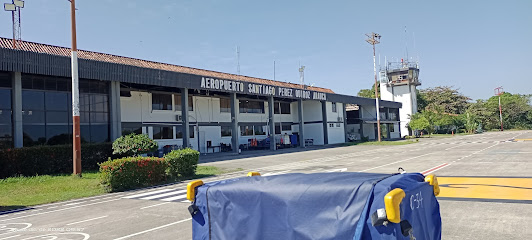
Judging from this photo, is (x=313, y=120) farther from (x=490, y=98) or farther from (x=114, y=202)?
(x=490, y=98)

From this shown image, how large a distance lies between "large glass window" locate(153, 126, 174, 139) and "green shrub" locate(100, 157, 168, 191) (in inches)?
666

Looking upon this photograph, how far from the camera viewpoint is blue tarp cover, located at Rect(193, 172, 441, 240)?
90.5 inches

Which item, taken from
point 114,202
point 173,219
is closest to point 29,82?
point 114,202

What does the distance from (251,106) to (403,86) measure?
147ft

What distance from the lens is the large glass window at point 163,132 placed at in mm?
33094

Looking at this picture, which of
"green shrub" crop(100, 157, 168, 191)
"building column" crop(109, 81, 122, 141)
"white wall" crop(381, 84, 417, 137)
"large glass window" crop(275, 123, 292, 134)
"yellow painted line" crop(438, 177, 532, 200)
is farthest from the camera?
"white wall" crop(381, 84, 417, 137)

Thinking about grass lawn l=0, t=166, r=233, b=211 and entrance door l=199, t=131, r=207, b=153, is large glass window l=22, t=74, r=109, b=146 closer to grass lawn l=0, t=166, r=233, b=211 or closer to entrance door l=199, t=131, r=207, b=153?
grass lawn l=0, t=166, r=233, b=211

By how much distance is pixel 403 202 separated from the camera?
235 cm

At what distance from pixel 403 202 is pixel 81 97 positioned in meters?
26.7

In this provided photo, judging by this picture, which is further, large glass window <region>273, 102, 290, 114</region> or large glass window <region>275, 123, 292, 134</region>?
large glass window <region>273, 102, 290, 114</region>

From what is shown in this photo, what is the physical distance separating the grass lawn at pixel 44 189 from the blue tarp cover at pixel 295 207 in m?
12.3

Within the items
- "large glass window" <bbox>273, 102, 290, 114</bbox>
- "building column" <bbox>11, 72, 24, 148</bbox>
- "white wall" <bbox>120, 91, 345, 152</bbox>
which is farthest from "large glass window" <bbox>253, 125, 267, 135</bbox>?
"building column" <bbox>11, 72, 24, 148</bbox>

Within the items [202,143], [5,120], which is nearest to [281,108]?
[202,143]

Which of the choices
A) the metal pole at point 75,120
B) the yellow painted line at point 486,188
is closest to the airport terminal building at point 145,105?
the metal pole at point 75,120
